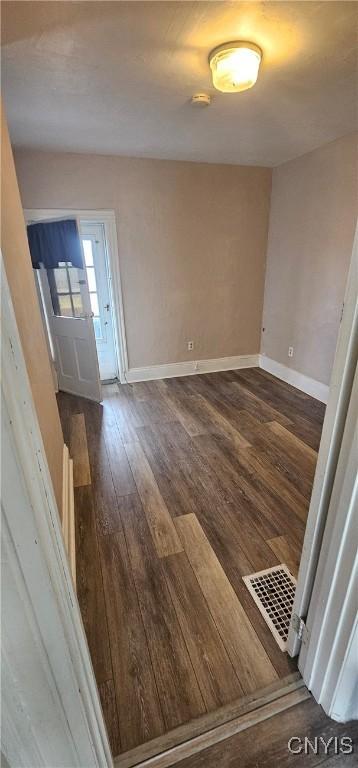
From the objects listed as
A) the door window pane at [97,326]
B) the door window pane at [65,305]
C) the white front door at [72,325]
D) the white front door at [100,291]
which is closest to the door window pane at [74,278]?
the white front door at [72,325]

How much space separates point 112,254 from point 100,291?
61 cm

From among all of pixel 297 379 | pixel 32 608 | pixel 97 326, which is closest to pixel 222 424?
pixel 297 379

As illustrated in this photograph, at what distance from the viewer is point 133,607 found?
147 centimetres

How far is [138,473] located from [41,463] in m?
1.76

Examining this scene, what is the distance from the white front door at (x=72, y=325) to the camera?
3.33 metres

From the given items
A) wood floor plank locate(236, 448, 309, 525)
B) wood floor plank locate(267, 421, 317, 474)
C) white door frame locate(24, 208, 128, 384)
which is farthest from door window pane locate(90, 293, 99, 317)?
wood floor plank locate(236, 448, 309, 525)

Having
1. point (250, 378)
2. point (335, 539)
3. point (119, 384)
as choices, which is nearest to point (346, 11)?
point (335, 539)

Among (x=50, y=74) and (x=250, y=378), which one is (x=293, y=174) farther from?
(x=50, y=74)

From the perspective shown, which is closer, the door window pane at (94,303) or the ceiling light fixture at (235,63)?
the ceiling light fixture at (235,63)

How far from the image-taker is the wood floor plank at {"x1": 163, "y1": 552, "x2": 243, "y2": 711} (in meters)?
1.18

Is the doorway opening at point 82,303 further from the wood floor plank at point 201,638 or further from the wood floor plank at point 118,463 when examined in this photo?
the wood floor plank at point 201,638

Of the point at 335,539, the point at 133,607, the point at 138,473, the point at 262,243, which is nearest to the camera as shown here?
the point at 335,539

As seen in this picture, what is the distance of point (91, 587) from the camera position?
1561mm

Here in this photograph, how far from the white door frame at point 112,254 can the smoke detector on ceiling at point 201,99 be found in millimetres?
1479
